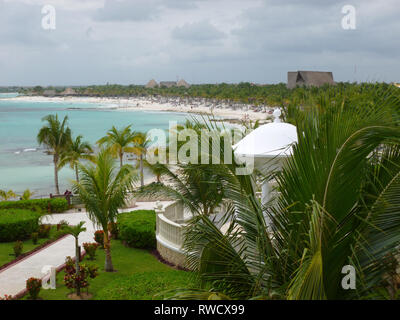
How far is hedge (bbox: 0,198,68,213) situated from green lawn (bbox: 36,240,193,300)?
20.9 feet

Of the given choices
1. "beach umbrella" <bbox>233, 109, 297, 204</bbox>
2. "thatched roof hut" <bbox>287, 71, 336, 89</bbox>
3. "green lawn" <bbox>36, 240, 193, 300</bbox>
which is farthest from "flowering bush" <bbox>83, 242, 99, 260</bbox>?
"thatched roof hut" <bbox>287, 71, 336, 89</bbox>

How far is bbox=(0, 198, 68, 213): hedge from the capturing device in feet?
68.5

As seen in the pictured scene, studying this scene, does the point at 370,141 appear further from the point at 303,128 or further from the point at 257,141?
the point at 257,141

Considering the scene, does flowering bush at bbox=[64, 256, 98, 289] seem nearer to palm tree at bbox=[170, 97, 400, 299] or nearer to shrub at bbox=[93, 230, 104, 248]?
shrub at bbox=[93, 230, 104, 248]

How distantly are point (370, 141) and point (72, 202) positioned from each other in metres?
21.1

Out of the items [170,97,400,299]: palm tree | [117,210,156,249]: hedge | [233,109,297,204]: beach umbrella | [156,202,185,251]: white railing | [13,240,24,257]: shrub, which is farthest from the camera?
[117,210,156,249]: hedge

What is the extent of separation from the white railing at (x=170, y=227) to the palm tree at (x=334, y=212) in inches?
330

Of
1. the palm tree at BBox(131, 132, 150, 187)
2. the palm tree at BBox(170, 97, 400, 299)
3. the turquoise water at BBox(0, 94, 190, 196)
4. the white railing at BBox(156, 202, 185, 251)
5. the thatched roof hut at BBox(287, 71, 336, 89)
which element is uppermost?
the thatched roof hut at BBox(287, 71, 336, 89)

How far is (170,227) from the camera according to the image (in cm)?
1431

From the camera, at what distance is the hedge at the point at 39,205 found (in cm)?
2089

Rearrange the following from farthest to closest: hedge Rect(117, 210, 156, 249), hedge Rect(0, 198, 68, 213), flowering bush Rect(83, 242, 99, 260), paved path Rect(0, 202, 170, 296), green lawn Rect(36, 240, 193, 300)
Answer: hedge Rect(0, 198, 68, 213), hedge Rect(117, 210, 156, 249), flowering bush Rect(83, 242, 99, 260), paved path Rect(0, 202, 170, 296), green lawn Rect(36, 240, 193, 300)

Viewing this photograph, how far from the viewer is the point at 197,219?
548cm

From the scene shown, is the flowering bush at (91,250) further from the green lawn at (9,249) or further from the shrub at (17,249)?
the green lawn at (9,249)
